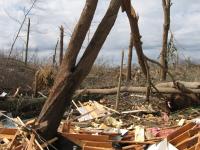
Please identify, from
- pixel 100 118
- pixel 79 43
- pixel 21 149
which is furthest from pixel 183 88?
pixel 21 149

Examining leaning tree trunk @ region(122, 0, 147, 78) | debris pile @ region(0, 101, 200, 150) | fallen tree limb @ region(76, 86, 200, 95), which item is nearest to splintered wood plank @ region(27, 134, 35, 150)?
debris pile @ region(0, 101, 200, 150)

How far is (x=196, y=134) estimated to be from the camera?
6875 millimetres

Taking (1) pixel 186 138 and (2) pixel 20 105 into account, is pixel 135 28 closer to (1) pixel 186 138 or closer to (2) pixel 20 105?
(1) pixel 186 138

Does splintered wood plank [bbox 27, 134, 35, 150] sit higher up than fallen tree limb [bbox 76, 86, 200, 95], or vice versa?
fallen tree limb [bbox 76, 86, 200, 95]

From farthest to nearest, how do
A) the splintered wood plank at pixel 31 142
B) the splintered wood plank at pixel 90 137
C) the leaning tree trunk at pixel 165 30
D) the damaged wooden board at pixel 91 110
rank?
the leaning tree trunk at pixel 165 30 → the damaged wooden board at pixel 91 110 → the splintered wood plank at pixel 90 137 → the splintered wood plank at pixel 31 142

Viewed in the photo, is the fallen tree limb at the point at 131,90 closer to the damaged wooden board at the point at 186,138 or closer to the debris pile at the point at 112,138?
the debris pile at the point at 112,138

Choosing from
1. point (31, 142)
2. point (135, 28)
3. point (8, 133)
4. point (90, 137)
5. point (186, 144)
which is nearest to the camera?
point (31, 142)

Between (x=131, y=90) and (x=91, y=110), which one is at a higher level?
(x=131, y=90)

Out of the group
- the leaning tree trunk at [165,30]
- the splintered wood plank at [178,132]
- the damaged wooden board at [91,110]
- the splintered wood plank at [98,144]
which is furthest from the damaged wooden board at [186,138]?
the leaning tree trunk at [165,30]

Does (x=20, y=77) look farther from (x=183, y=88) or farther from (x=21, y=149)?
(x=21, y=149)

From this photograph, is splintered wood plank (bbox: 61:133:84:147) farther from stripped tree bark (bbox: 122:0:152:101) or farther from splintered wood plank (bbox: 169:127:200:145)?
stripped tree bark (bbox: 122:0:152:101)

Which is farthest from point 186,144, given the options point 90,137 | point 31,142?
point 31,142

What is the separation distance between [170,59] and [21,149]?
10147 millimetres

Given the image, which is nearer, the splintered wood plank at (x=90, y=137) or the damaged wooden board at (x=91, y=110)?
the splintered wood plank at (x=90, y=137)
